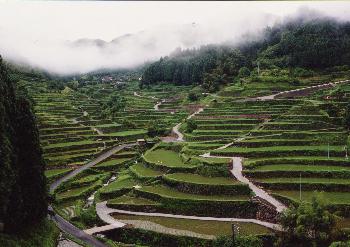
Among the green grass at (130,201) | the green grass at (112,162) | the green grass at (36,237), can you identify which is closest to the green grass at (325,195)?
the green grass at (130,201)

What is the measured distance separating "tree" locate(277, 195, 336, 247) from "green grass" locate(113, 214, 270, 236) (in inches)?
84.8

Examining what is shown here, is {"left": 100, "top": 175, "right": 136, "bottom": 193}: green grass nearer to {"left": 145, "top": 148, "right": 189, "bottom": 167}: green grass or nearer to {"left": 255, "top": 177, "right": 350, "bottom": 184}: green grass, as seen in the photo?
{"left": 145, "top": 148, "right": 189, "bottom": 167}: green grass

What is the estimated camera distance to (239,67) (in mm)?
81625

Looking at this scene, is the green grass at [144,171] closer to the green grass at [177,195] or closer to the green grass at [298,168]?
the green grass at [177,195]

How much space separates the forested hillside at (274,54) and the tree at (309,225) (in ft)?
165

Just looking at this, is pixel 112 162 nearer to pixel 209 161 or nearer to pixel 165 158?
pixel 165 158

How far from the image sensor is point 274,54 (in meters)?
79.8

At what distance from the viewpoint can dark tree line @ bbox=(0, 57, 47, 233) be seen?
25.0 m

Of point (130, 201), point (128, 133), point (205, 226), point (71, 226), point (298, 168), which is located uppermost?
point (128, 133)

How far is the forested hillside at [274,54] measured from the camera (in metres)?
72.6

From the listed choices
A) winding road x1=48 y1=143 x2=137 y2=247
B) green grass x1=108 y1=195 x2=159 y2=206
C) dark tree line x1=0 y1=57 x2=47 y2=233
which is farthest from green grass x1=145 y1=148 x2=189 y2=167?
dark tree line x1=0 y1=57 x2=47 y2=233

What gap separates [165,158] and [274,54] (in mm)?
43775

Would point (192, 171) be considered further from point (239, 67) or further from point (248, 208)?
point (239, 67)

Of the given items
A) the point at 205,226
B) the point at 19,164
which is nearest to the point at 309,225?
the point at 205,226
